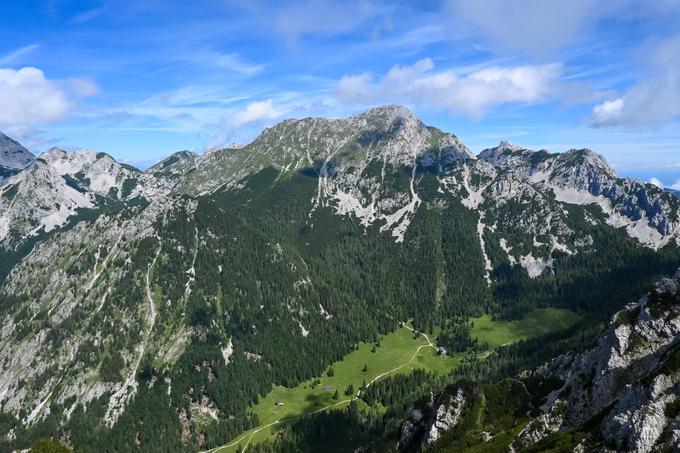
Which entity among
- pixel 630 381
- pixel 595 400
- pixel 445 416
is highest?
pixel 630 381

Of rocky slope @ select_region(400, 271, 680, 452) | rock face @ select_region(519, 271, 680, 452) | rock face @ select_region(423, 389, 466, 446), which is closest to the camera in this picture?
rock face @ select_region(519, 271, 680, 452)

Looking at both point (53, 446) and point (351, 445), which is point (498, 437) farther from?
point (351, 445)

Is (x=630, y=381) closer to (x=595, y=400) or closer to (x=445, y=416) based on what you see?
(x=595, y=400)

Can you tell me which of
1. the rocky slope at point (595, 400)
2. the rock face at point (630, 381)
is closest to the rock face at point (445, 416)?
the rocky slope at point (595, 400)

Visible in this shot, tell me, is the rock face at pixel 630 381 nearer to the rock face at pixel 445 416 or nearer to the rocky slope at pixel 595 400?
the rocky slope at pixel 595 400

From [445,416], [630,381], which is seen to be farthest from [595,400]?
[445,416]

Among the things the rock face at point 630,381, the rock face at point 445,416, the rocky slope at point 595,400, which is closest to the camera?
the rock face at point 630,381

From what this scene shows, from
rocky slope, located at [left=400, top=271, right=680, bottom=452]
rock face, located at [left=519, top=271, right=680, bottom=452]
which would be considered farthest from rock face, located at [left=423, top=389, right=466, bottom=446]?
rock face, located at [left=519, top=271, right=680, bottom=452]

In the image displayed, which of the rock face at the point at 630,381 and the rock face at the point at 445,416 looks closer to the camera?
the rock face at the point at 630,381

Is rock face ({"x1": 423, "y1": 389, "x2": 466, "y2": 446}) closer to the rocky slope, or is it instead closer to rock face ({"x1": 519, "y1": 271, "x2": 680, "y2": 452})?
the rocky slope
